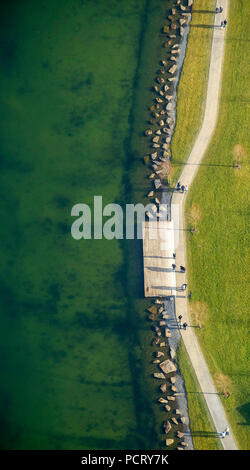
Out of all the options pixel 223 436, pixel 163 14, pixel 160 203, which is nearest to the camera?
pixel 223 436

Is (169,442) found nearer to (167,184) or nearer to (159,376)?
(159,376)

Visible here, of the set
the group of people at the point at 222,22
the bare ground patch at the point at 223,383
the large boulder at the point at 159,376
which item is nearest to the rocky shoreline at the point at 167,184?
the large boulder at the point at 159,376

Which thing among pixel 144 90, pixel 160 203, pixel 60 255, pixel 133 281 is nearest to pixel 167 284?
pixel 133 281

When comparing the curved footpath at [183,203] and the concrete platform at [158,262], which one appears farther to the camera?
the concrete platform at [158,262]

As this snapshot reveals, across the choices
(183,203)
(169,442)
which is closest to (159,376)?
(169,442)

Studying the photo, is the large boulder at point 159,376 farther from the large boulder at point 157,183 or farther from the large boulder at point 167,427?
the large boulder at point 157,183

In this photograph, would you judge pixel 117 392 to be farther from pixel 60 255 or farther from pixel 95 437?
pixel 60 255

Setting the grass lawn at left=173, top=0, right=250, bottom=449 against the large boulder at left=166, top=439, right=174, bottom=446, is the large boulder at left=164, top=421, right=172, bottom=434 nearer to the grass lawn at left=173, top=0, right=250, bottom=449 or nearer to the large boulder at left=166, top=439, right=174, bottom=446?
the large boulder at left=166, top=439, right=174, bottom=446
